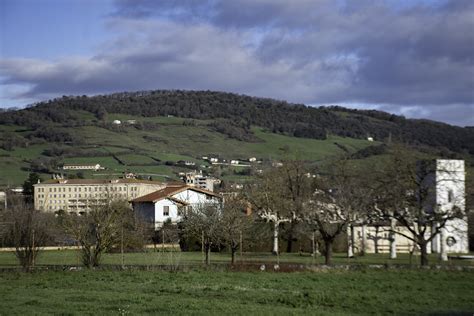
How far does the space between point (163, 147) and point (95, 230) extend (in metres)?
126

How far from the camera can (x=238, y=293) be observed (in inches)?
873

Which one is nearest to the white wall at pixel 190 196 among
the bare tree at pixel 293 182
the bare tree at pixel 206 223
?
the bare tree at pixel 293 182

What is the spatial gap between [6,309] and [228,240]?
23951 millimetres

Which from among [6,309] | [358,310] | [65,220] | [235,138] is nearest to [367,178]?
[65,220]

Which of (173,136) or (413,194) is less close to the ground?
(173,136)

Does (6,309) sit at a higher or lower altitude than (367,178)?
lower

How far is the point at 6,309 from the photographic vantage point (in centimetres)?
1892

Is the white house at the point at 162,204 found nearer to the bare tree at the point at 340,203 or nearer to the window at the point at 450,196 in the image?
the bare tree at the point at 340,203

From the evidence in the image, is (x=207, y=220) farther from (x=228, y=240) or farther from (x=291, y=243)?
(x=291, y=243)

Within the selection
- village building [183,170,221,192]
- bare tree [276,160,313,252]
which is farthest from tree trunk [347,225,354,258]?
village building [183,170,221,192]

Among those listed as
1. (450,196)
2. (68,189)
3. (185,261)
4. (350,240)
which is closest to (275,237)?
(350,240)

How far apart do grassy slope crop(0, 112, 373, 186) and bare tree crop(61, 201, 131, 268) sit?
Answer: 9386cm

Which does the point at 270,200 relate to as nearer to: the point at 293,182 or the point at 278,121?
the point at 293,182

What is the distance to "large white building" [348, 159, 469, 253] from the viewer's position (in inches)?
1614
